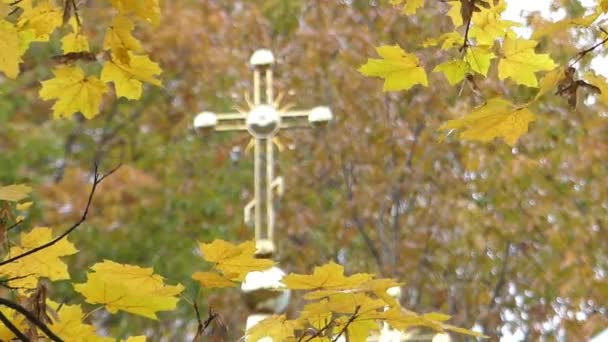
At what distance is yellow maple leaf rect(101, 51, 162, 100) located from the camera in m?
1.68

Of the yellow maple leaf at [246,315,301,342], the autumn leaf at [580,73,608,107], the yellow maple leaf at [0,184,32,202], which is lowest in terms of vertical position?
the yellow maple leaf at [246,315,301,342]

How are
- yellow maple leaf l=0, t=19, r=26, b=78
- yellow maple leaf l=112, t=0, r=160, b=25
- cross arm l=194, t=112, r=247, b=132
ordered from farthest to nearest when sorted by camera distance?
cross arm l=194, t=112, r=247, b=132 < yellow maple leaf l=112, t=0, r=160, b=25 < yellow maple leaf l=0, t=19, r=26, b=78

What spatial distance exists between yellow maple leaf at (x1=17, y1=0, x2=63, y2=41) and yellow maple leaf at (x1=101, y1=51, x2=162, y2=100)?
113mm

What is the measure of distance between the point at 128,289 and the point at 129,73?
1.70 feet

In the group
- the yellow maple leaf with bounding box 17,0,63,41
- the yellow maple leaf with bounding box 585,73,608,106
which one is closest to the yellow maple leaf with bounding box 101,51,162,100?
the yellow maple leaf with bounding box 17,0,63,41

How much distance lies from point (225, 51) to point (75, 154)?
1.51 meters

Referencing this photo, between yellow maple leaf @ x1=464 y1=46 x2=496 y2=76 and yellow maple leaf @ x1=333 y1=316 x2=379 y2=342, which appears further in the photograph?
yellow maple leaf @ x1=464 y1=46 x2=496 y2=76

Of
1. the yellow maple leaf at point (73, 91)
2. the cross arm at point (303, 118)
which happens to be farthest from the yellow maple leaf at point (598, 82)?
the cross arm at point (303, 118)

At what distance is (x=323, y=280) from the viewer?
1.23 m

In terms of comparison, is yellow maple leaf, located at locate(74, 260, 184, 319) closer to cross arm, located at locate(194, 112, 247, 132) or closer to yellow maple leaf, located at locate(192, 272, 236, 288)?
yellow maple leaf, located at locate(192, 272, 236, 288)

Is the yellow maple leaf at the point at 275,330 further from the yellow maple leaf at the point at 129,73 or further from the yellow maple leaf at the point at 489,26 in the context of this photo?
the yellow maple leaf at the point at 489,26

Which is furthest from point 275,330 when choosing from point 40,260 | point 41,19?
point 41,19

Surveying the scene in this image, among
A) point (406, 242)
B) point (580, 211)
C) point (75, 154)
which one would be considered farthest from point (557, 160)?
point (75, 154)

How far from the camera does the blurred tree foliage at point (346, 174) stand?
5.91 meters
